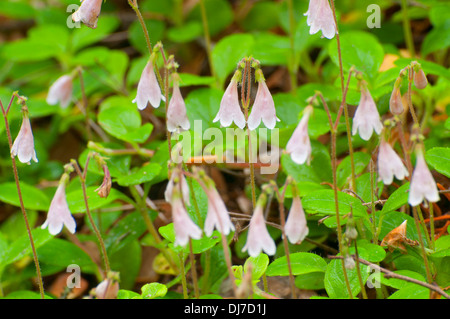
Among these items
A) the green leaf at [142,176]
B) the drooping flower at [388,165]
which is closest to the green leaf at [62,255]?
the green leaf at [142,176]

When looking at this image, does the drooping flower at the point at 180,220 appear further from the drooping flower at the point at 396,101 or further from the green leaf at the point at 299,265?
the drooping flower at the point at 396,101

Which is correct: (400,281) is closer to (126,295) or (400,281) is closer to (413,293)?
(413,293)

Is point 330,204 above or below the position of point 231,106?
below

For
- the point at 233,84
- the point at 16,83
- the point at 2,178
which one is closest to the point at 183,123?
the point at 233,84

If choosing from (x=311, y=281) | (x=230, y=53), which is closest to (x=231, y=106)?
(x=311, y=281)

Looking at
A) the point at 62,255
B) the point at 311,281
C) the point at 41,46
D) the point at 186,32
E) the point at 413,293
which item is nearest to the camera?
the point at 413,293
